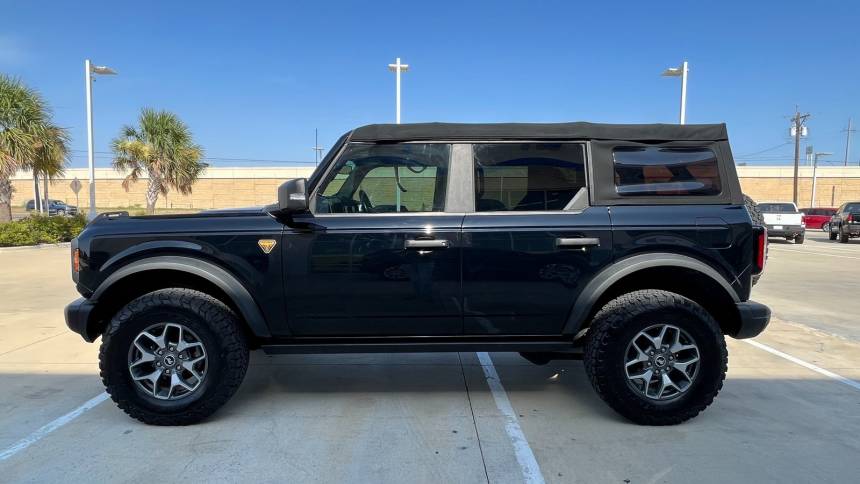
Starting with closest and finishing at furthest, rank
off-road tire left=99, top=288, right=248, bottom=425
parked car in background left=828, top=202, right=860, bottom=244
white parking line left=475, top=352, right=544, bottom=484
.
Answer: white parking line left=475, top=352, right=544, bottom=484, off-road tire left=99, top=288, right=248, bottom=425, parked car in background left=828, top=202, right=860, bottom=244

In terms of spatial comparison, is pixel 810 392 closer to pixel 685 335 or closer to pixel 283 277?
pixel 685 335

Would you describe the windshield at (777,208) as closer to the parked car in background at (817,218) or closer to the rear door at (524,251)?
the parked car in background at (817,218)

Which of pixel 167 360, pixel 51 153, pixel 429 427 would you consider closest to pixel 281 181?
pixel 51 153

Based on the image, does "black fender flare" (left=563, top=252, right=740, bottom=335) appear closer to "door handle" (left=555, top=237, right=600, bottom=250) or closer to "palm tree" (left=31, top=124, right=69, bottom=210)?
"door handle" (left=555, top=237, right=600, bottom=250)

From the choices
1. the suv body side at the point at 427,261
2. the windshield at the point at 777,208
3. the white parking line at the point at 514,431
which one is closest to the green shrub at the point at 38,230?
the suv body side at the point at 427,261

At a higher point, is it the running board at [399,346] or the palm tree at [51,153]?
the palm tree at [51,153]

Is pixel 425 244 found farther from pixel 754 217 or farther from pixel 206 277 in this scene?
pixel 754 217

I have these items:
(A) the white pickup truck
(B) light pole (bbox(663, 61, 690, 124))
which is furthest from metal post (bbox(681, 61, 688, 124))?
(A) the white pickup truck

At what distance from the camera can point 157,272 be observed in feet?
11.5

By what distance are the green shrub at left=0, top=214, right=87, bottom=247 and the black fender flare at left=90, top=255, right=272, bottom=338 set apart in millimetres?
15880

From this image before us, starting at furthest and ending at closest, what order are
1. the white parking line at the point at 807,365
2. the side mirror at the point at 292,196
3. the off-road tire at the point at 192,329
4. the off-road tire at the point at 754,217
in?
1. the white parking line at the point at 807,365
2. the off-road tire at the point at 754,217
3. the off-road tire at the point at 192,329
4. the side mirror at the point at 292,196

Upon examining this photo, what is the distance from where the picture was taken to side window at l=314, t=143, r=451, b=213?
3531mm

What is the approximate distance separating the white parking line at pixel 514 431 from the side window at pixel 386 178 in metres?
1.57

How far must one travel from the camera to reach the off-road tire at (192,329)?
11.0ft
